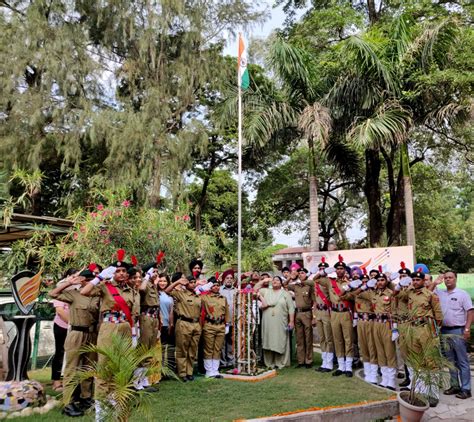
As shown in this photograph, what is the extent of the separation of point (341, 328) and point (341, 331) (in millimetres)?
50

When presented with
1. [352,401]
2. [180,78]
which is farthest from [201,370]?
[180,78]

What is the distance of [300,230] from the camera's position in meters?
24.8

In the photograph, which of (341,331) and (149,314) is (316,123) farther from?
(149,314)

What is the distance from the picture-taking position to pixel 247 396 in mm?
6199

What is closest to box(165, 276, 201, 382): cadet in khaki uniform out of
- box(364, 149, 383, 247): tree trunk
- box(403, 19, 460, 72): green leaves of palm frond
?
box(364, 149, 383, 247): tree trunk

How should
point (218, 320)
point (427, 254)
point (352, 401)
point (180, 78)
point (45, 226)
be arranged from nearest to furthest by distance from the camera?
1. point (352, 401)
2. point (218, 320)
3. point (45, 226)
4. point (180, 78)
5. point (427, 254)

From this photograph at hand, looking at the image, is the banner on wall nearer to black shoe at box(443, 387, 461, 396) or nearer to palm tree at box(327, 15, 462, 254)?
palm tree at box(327, 15, 462, 254)

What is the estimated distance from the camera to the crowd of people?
225 inches

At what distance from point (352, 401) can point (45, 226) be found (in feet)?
21.5

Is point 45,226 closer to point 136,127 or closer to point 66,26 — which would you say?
point 136,127

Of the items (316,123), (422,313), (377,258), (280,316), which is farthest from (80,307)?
(316,123)

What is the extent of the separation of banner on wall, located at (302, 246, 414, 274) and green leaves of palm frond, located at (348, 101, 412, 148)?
8.62 feet

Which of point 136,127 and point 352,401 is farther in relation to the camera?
point 136,127

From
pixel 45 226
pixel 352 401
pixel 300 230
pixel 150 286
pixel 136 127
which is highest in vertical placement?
pixel 136 127
